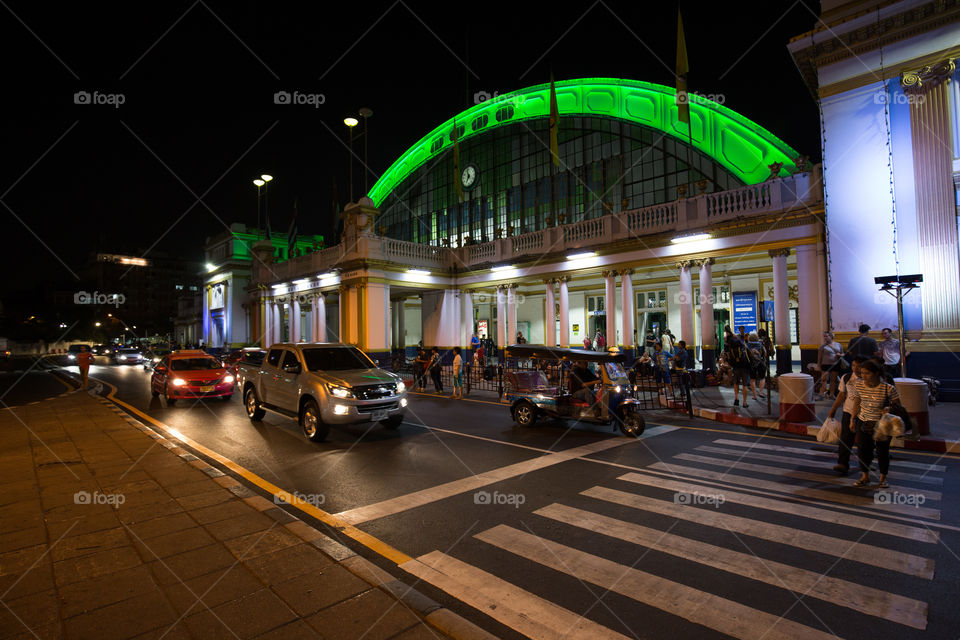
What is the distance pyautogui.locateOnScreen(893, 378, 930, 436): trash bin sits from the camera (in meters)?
8.51

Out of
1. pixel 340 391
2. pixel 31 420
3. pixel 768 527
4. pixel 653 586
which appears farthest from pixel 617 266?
pixel 31 420

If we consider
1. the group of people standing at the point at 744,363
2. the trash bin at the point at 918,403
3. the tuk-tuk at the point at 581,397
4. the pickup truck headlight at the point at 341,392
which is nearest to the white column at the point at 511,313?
the group of people standing at the point at 744,363

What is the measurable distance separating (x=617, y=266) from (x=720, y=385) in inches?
245

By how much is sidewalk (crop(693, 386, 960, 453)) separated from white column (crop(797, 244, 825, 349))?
7.94ft

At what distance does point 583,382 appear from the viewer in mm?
10062

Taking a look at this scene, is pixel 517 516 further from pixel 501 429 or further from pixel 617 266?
pixel 617 266

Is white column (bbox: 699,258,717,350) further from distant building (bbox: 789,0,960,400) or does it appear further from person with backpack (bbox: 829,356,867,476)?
person with backpack (bbox: 829,356,867,476)

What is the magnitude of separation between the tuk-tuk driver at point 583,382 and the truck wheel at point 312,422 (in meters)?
5.10

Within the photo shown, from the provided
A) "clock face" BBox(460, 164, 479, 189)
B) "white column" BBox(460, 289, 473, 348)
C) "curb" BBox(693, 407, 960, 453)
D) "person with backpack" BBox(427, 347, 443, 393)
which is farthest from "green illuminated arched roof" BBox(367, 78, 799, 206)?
"person with backpack" BBox(427, 347, 443, 393)

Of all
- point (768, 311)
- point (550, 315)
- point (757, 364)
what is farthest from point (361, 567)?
point (550, 315)

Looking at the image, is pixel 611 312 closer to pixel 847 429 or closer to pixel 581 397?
pixel 581 397

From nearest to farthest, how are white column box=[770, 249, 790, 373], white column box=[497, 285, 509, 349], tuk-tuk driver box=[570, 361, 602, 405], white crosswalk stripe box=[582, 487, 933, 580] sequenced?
white crosswalk stripe box=[582, 487, 933, 580]
tuk-tuk driver box=[570, 361, 602, 405]
white column box=[770, 249, 790, 373]
white column box=[497, 285, 509, 349]

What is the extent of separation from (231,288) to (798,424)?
4286 cm

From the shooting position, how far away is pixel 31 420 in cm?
1177
